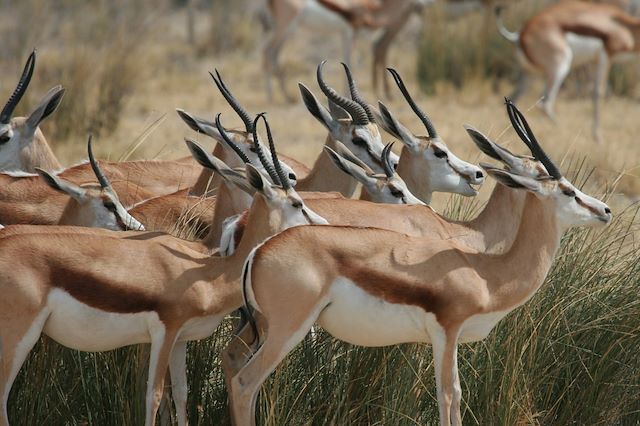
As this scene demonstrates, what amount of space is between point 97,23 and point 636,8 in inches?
313

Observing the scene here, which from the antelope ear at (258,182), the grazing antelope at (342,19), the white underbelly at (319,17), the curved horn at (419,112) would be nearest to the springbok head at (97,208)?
the antelope ear at (258,182)

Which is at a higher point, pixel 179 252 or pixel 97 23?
pixel 179 252

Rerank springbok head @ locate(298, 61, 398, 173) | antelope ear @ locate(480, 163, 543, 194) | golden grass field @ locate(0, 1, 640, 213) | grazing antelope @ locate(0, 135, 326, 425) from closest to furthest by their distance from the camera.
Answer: grazing antelope @ locate(0, 135, 326, 425) → antelope ear @ locate(480, 163, 543, 194) → springbok head @ locate(298, 61, 398, 173) → golden grass field @ locate(0, 1, 640, 213)

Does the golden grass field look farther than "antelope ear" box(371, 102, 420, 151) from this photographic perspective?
Yes

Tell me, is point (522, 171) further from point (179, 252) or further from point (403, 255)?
point (179, 252)

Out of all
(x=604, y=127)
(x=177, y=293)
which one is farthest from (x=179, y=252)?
(x=604, y=127)

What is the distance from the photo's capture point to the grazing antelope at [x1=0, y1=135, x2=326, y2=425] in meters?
4.12

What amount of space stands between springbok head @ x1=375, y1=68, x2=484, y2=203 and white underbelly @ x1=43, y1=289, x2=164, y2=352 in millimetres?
2487

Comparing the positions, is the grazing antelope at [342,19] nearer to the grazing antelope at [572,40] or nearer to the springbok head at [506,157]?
the grazing antelope at [572,40]

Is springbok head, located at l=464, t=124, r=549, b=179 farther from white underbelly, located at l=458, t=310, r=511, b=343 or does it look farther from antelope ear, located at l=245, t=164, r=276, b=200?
antelope ear, located at l=245, t=164, r=276, b=200

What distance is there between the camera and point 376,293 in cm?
425

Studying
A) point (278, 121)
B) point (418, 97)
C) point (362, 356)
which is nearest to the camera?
point (362, 356)

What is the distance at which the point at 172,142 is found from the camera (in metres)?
10.5

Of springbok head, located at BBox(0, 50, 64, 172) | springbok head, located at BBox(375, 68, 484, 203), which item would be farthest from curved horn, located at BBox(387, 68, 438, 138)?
springbok head, located at BBox(0, 50, 64, 172)
